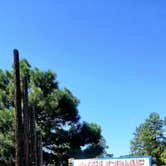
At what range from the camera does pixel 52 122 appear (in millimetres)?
41875

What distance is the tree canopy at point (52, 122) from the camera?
134 ft

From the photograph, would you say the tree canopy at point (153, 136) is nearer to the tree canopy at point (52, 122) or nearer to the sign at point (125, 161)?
the tree canopy at point (52, 122)

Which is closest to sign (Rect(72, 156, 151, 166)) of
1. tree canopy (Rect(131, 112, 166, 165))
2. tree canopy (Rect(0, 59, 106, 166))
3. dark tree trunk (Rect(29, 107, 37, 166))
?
dark tree trunk (Rect(29, 107, 37, 166))

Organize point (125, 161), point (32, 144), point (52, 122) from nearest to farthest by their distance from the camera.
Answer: point (125, 161)
point (32, 144)
point (52, 122)

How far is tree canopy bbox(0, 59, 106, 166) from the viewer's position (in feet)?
134

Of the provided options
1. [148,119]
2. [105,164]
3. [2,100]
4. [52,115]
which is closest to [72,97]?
[52,115]

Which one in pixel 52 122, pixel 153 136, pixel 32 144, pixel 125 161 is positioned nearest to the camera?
pixel 125 161

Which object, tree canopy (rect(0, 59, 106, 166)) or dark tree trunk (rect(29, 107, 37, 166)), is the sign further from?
tree canopy (rect(0, 59, 106, 166))

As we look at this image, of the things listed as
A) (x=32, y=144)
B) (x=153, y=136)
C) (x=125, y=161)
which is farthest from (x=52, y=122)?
(x=153, y=136)

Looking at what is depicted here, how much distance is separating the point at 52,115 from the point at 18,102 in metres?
20.2

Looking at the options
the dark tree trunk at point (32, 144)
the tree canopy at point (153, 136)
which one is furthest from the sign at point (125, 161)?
the tree canopy at point (153, 136)

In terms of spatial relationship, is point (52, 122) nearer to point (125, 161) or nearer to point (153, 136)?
point (125, 161)

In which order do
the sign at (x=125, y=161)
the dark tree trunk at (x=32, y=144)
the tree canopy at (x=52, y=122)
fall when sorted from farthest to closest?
the tree canopy at (x=52, y=122) → the dark tree trunk at (x=32, y=144) → the sign at (x=125, y=161)

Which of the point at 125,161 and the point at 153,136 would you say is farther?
the point at 153,136
